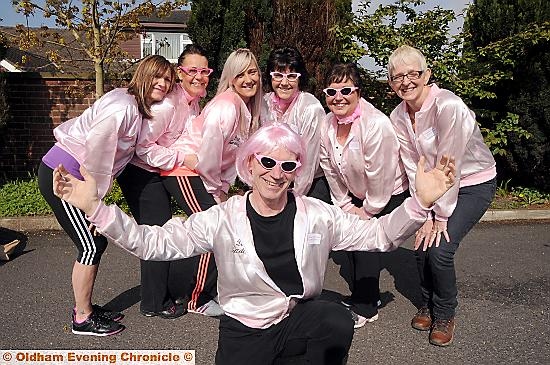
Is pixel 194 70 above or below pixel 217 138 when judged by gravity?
above

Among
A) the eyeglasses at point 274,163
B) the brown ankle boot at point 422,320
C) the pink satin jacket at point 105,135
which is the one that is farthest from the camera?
the brown ankle boot at point 422,320

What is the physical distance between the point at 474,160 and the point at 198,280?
2.09 metres

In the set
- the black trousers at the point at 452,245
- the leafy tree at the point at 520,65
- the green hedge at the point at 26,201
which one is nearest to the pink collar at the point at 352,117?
the black trousers at the point at 452,245

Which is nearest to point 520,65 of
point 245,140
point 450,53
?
point 450,53

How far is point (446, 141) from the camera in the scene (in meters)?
3.21

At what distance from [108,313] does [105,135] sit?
1.39m

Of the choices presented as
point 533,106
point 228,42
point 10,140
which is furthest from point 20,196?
point 533,106

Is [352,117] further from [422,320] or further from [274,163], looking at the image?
[422,320]

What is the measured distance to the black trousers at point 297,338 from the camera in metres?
2.54

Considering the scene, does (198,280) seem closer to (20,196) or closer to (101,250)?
(101,250)

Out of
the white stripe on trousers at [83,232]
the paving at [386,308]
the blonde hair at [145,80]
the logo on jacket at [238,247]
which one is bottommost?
the paving at [386,308]

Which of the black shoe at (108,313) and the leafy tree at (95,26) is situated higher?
the leafy tree at (95,26)

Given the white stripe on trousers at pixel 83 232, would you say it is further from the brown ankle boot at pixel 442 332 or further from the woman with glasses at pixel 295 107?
the brown ankle boot at pixel 442 332

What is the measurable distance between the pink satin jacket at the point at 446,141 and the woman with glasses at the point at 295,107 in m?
0.59
